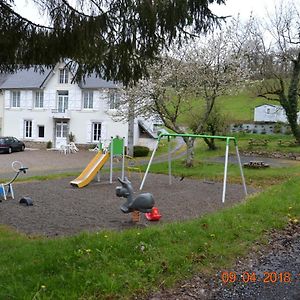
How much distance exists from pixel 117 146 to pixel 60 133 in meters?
25.5

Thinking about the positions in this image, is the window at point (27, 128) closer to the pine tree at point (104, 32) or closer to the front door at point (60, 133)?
the front door at point (60, 133)

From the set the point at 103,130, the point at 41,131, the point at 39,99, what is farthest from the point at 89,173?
the point at 39,99

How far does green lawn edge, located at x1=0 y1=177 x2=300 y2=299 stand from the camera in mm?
4477

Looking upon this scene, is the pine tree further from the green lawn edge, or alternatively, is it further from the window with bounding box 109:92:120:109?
the window with bounding box 109:92:120:109

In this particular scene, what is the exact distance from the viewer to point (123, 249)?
18.4 ft

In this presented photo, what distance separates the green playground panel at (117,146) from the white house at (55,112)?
20.1 metres

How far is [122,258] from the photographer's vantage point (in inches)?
209

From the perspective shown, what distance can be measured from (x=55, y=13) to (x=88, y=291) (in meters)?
3.64

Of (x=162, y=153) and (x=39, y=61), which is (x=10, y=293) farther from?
(x=162, y=153)

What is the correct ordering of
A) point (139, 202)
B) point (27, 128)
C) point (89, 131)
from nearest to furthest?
point (139, 202), point (89, 131), point (27, 128)

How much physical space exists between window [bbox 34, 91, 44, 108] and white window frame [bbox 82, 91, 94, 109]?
4893mm

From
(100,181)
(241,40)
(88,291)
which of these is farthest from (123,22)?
(241,40)

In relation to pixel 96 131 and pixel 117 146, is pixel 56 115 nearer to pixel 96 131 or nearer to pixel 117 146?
pixel 96 131

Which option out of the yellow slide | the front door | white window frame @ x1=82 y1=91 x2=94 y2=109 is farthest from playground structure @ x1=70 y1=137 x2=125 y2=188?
the front door
